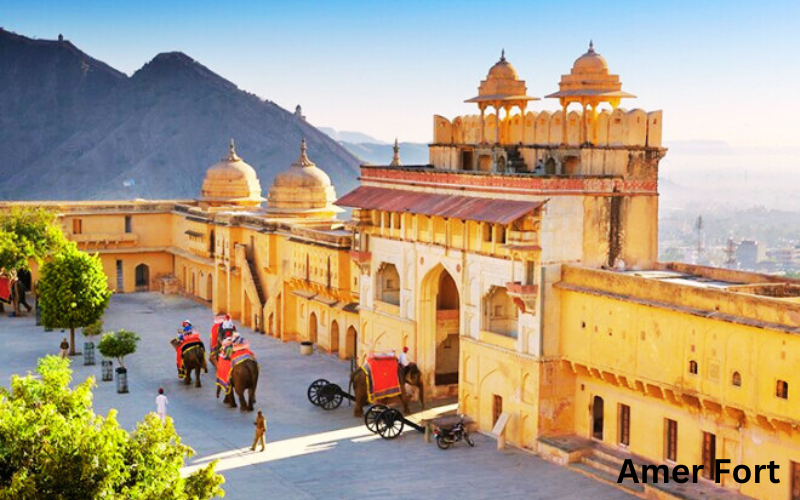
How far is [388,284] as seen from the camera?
35938mm

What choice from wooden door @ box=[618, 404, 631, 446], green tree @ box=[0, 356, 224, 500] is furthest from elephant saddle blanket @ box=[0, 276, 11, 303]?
green tree @ box=[0, 356, 224, 500]

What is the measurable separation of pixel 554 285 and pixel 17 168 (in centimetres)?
13239

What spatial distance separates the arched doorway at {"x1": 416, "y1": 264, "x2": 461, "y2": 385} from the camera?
33188mm

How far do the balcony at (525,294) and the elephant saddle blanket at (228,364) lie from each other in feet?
28.3

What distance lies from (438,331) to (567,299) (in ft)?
20.5

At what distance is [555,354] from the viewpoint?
28.3 m

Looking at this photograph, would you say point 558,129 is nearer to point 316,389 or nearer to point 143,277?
point 316,389

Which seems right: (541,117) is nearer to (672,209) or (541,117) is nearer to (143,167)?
(672,209)

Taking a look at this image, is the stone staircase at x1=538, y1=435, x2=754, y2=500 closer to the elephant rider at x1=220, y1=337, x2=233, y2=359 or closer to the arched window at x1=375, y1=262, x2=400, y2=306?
the arched window at x1=375, y1=262, x2=400, y2=306

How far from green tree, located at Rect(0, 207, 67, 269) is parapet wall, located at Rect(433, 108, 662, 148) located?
69.6 ft

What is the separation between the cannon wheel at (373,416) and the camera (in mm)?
30242

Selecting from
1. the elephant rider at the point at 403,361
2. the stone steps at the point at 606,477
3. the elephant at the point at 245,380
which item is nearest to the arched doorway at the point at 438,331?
the elephant rider at the point at 403,361

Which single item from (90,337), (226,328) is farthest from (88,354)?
(226,328)

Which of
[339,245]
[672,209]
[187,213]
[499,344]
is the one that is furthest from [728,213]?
[499,344]
